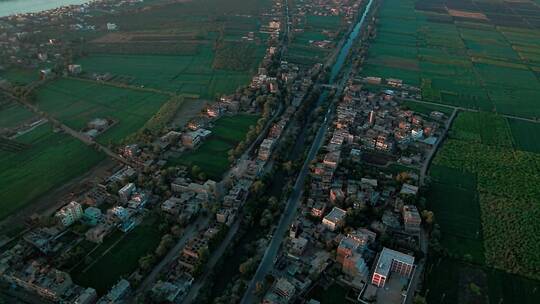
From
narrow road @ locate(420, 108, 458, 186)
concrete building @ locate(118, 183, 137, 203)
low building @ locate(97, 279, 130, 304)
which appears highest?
concrete building @ locate(118, 183, 137, 203)

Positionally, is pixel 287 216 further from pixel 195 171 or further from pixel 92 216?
pixel 92 216

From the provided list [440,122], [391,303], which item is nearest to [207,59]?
[440,122]

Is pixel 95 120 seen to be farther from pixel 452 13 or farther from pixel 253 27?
pixel 452 13

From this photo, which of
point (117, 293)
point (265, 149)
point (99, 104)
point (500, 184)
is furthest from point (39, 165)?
point (500, 184)

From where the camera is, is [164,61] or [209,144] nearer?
[209,144]

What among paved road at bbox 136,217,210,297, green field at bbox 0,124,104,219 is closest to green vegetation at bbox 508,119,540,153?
paved road at bbox 136,217,210,297

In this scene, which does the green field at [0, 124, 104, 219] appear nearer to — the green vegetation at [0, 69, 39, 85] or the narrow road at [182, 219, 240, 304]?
Result: the green vegetation at [0, 69, 39, 85]
